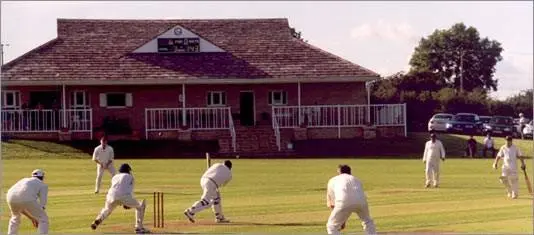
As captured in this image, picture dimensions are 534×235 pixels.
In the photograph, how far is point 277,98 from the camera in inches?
2162

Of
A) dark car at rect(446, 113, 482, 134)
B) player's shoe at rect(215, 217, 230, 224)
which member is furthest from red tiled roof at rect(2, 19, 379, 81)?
player's shoe at rect(215, 217, 230, 224)

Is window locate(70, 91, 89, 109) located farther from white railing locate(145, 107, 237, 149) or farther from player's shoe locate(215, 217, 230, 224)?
player's shoe locate(215, 217, 230, 224)

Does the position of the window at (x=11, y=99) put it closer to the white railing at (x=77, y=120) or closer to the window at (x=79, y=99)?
the window at (x=79, y=99)

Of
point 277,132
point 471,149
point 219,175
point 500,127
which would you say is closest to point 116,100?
point 277,132

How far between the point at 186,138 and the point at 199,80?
3356 mm

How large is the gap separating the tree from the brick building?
1520 inches

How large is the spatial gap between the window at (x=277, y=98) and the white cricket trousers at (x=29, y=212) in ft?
117

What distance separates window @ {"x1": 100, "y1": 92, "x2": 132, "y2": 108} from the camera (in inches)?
2101

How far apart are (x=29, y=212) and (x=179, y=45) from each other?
36405 millimetres

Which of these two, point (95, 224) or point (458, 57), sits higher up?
point (458, 57)

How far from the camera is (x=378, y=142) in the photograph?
1993 inches

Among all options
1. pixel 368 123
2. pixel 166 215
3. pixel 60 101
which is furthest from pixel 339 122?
pixel 166 215

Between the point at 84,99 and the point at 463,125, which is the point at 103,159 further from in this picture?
the point at 463,125

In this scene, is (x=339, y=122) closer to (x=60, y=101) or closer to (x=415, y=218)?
(x=60, y=101)
